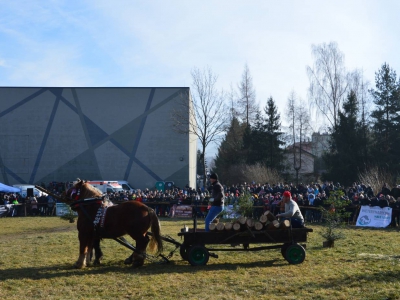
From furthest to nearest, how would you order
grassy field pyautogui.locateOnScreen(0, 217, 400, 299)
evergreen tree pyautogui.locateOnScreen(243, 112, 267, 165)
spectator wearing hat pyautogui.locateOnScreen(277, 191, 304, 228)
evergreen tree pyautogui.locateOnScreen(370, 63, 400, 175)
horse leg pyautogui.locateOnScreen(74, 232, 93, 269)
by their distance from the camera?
evergreen tree pyautogui.locateOnScreen(243, 112, 267, 165) → evergreen tree pyautogui.locateOnScreen(370, 63, 400, 175) → spectator wearing hat pyautogui.locateOnScreen(277, 191, 304, 228) → horse leg pyautogui.locateOnScreen(74, 232, 93, 269) → grassy field pyautogui.locateOnScreen(0, 217, 400, 299)

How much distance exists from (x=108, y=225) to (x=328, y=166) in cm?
3262

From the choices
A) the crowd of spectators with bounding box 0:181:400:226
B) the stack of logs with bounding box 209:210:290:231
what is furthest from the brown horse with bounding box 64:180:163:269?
the crowd of spectators with bounding box 0:181:400:226

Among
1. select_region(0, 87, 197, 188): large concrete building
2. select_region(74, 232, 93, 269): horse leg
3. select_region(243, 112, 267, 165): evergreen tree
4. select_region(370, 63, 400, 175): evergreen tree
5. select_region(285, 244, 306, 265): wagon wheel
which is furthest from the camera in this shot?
select_region(243, 112, 267, 165): evergreen tree

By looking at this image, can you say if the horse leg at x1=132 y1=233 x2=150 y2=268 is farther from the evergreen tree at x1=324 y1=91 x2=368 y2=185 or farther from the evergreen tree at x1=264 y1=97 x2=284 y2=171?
the evergreen tree at x1=264 y1=97 x2=284 y2=171

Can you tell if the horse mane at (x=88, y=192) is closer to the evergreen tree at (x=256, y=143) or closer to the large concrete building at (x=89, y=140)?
the large concrete building at (x=89, y=140)

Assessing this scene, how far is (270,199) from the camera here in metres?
24.8

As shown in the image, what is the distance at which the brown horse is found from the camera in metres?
10.3

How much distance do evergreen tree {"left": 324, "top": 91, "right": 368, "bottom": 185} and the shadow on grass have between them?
30.1 meters

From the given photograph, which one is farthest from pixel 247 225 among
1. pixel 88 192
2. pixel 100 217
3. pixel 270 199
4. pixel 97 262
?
pixel 270 199

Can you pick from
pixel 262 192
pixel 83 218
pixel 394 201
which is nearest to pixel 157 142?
pixel 262 192

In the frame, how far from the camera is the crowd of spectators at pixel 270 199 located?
71.2 feet

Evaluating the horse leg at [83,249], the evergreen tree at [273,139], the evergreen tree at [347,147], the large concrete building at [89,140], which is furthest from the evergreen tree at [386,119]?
the horse leg at [83,249]

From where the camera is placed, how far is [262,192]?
92.6 feet

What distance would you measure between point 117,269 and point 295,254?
12.4ft
